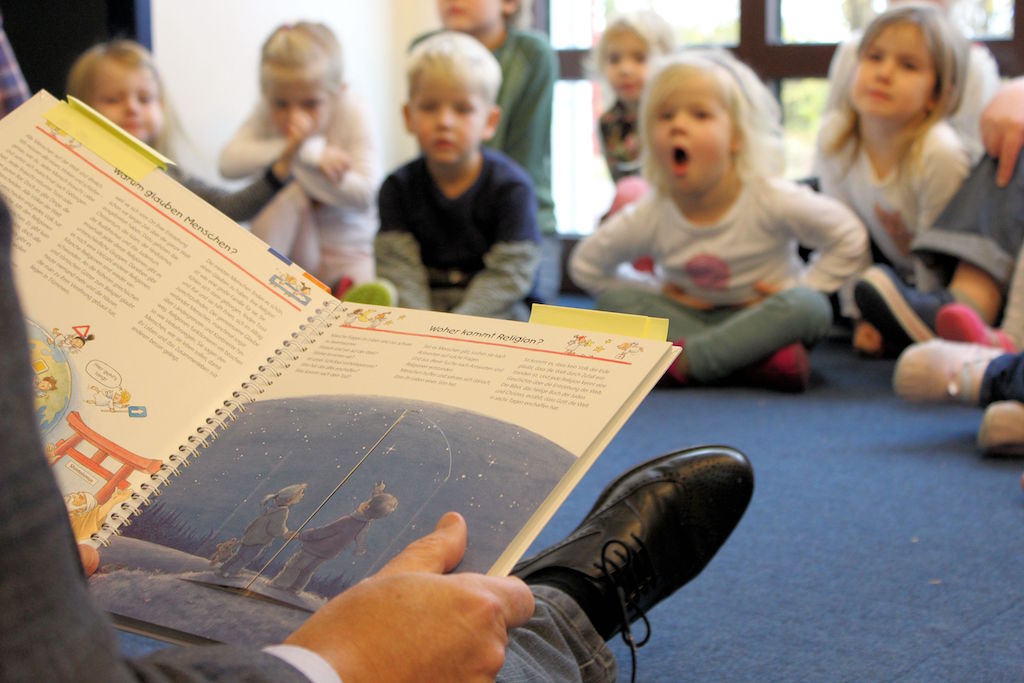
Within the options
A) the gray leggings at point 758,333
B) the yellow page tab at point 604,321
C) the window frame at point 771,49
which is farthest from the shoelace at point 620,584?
the window frame at point 771,49

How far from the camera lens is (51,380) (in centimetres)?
57

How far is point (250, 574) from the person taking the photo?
505 millimetres

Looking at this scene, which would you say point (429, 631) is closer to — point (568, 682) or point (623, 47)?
point (568, 682)

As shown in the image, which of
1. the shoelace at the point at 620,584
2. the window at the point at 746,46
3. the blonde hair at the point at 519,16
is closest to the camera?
the shoelace at the point at 620,584

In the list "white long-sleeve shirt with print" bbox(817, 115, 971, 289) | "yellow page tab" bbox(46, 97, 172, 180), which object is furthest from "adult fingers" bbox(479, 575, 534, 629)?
"white long-sleeve shirt with print" bbox(817, 115, 971, 289)

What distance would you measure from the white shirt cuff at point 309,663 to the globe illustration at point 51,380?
10.0 inches

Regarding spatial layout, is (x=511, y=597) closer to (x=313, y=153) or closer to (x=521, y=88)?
(x=313, y=153)

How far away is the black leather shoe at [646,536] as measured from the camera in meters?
0.77

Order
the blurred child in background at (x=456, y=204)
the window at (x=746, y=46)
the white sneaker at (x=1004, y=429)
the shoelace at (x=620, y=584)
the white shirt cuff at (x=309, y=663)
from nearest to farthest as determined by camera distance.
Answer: the white shirt cuff at (x=309, y=663) → the shoelace at (x=620, y=584) → the white sneaker at (x=1004, y=429) → the blurred child in background at (x=456, y=204) → the window at (x=746, y=46)

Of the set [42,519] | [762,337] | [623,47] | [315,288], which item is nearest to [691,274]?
[762,337]

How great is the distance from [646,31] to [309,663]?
7.09 ft

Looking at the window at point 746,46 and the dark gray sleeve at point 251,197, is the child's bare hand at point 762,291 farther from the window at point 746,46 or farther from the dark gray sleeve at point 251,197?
the dark gray sleeve at point 251,197

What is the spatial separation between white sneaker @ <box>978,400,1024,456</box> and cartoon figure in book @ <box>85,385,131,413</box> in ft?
3.48

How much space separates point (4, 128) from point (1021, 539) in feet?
3.14
